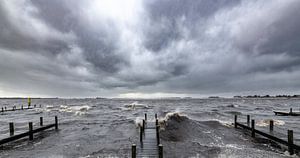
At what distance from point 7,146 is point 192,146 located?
16491 millimetres

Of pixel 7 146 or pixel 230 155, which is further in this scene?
pixel 7 146

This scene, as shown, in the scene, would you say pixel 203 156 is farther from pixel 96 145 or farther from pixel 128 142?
pixel 96 145

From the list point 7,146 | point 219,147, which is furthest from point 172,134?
point 7,146

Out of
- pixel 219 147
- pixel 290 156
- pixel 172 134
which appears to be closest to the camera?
pixel 290 156

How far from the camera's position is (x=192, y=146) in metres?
16.1

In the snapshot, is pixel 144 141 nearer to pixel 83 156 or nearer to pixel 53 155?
pixel 83 156

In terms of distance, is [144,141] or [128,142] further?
[128,142]

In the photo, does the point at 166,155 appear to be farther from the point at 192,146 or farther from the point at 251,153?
the point at 251,153

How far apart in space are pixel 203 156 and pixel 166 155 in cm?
267

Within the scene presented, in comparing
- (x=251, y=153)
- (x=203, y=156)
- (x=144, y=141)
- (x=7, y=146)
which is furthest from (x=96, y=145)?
(x=251, y=153)

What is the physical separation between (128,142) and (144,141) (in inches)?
77.8

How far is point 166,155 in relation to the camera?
44.7 ft

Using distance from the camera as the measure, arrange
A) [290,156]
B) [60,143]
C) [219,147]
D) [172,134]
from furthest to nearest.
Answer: [172,134], [60,143], [219,147], [290,156]

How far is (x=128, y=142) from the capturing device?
17.6 m
